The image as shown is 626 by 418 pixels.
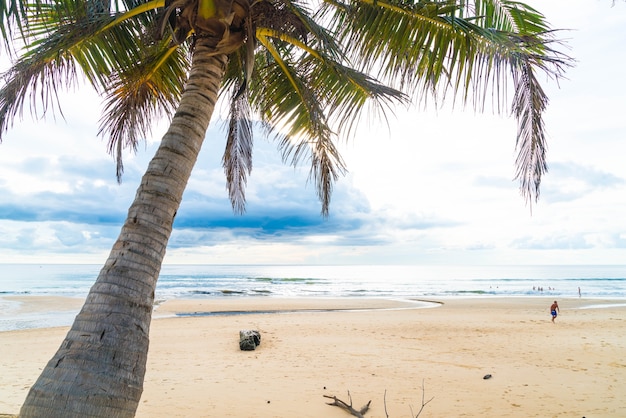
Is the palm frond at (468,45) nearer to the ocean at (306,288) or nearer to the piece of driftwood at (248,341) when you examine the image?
the piece of driftwood at (248,341)

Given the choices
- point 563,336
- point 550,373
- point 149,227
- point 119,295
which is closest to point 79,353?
point 119,295

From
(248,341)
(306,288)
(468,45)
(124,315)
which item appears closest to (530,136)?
(468,45)

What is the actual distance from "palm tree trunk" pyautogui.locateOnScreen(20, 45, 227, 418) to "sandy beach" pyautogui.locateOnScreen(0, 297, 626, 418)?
3.15 meters

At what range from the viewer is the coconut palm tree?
226 cm

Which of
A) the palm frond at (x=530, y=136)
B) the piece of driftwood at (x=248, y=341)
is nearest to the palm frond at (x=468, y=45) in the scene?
the palm frond at (x=530, y=136)

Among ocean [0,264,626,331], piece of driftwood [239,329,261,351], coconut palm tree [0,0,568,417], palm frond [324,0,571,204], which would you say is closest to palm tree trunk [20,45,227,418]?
coconut palm tree [0,0,568,417]

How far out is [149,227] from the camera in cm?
262

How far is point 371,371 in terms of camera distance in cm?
733

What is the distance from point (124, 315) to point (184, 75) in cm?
430

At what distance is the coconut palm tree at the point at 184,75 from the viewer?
7.43ft

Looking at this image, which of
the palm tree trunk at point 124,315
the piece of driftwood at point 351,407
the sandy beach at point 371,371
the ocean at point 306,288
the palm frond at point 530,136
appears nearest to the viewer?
the palm tree trunk at point 124,315

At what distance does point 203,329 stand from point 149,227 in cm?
1173

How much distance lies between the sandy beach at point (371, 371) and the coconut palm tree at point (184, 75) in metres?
3.21

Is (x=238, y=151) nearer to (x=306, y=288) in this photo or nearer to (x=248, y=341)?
(x=248, y=341)
